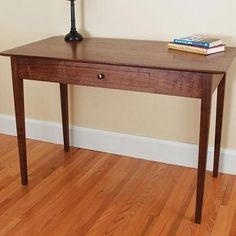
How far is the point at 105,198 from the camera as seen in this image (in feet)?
6.68

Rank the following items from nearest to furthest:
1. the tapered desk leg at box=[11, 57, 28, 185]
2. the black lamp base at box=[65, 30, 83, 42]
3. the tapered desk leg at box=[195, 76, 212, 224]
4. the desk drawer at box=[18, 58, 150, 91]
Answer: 1. the tapered desk leg at box=[195, 76, 212, 224]
2. the desk drawer at box=[18, 58, 150, 91]
3. the tapered desk leg at box=[11, 57, 28, 185]
4. the black lamp base at box=[65, 30, 83, 42]

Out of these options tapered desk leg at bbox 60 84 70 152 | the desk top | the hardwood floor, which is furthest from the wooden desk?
tapered desk leg at bbox 60 84 70 152

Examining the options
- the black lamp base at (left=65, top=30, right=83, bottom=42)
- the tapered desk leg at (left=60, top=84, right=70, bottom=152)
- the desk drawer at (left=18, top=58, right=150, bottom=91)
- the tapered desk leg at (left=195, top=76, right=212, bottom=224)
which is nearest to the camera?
→ the tapered desk leg at (left=195, top=76, right=212, bottom=224)

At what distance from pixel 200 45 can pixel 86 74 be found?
1.80 ft

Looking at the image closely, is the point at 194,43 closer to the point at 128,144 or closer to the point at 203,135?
the point at 203,135

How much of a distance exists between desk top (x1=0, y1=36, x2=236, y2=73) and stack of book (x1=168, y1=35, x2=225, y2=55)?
3 cm

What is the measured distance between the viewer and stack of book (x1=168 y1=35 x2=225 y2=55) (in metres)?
1.81

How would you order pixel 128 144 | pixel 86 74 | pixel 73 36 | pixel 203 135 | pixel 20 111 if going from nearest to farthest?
pixel 203 135, pixel 86 74, pixel 20 111, pixel 73 36, pixel 128 144

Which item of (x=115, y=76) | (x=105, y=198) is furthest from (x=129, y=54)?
(x=105, y=198)

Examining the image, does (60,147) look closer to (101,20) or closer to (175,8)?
(101,20)

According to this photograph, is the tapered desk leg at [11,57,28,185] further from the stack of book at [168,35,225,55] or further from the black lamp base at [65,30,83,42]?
the stack of book at [168,35,225,55]

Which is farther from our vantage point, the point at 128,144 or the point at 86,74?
the point at 128,144

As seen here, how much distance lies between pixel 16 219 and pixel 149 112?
974 mm

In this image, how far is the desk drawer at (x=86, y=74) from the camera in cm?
172
